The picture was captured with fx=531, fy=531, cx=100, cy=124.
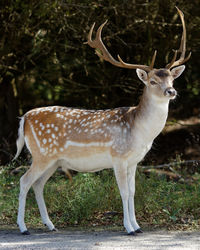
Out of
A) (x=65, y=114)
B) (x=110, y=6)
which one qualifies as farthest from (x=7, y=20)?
(x=65, y=114)

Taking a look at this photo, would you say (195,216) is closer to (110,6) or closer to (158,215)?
(158,215)

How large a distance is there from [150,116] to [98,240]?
155 cm

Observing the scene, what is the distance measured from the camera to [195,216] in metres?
6.88

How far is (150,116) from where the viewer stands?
623 cm

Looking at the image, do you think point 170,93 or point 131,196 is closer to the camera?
point 170,93

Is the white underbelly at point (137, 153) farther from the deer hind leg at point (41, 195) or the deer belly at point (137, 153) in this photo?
the deer hind leg at point (41, 195)

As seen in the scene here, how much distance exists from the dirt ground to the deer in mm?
190

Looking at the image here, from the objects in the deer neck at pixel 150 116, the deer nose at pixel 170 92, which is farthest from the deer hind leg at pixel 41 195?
the deer nose at pixel 170 92

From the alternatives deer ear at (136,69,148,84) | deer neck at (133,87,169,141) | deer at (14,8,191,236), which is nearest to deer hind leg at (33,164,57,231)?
deer at (14,8,191,236)

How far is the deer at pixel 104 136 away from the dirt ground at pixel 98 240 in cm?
19

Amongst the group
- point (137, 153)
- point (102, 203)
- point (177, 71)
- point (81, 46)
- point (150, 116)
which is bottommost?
point (102, 203)

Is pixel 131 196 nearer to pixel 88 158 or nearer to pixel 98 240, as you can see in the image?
pixel 88 158

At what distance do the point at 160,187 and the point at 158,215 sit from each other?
515 millimetres

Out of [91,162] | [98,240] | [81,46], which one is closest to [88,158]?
[91,162]
